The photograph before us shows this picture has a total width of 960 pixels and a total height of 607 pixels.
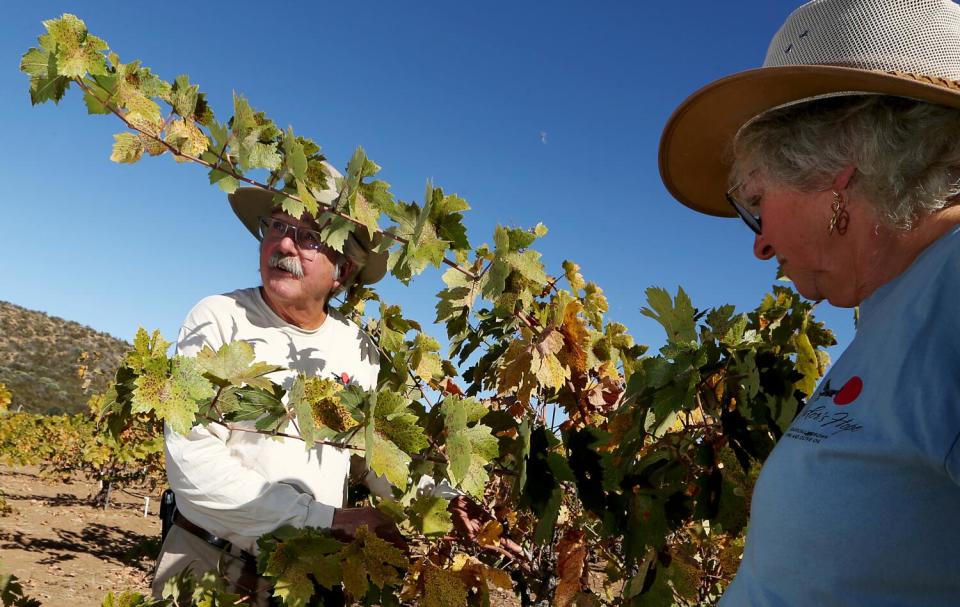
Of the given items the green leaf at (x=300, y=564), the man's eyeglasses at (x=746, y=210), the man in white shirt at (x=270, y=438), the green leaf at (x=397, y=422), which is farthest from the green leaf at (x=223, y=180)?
the man's eyeglasses at (x=746, y=210)

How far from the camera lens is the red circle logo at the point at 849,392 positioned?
953mm

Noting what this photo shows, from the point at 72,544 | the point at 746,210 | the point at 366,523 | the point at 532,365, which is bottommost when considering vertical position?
the point at 72,544

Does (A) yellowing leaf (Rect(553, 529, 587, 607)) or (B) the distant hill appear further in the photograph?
(B) the distant hill

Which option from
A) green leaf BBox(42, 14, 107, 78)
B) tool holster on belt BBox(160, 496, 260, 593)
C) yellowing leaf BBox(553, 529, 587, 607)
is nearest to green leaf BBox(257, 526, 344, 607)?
tool holster on belt BBox(160, 496, 260, 593)

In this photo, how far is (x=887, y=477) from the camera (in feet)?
2.84

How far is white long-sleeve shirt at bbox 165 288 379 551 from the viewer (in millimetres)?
2125

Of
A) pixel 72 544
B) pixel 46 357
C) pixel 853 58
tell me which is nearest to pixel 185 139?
pixel 853 58

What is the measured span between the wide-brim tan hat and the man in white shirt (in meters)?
1.32

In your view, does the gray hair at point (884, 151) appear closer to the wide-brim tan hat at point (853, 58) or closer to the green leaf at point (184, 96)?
the wide-brim tan hat at point (853, 58)

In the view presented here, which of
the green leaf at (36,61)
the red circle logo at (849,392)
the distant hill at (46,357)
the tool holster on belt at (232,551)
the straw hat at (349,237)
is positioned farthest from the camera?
the distant hill at (46,357)

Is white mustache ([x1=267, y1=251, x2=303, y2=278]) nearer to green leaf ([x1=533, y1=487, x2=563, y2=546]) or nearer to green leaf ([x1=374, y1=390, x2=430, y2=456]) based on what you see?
green leaf ([x1=374, y1=390, x2=430, y2=456])

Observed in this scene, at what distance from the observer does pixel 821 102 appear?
46.2 inches

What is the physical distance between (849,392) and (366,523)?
1.47 meters

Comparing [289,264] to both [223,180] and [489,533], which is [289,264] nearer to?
[223,180]
